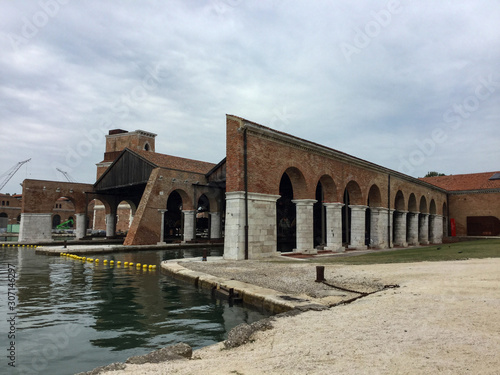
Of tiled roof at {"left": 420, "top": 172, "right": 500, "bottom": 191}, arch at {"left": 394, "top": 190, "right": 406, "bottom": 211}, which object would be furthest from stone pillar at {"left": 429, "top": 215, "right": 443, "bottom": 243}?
arch at {"left": 394, "top": 190, "right": 406, "bottom": 211}

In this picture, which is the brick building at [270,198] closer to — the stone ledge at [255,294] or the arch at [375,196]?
the arch at [375,196]

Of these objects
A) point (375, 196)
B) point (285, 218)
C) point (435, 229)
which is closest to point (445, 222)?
point (435, 229)

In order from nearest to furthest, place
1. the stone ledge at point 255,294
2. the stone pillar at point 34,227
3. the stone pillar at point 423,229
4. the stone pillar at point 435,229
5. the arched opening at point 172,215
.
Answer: the stone ledge at point 255,294
the stone pillar at point 34,227
the stone pillar at point 423,229
the stone pillar at point 435,229
the arched opening at point 172,215

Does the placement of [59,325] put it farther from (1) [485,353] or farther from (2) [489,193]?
(2) [489,193]

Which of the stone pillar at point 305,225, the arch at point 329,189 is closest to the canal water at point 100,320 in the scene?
the stone pillar at point 305,225

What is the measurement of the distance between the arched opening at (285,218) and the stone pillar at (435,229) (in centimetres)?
1452

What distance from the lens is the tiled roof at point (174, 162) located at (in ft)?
106

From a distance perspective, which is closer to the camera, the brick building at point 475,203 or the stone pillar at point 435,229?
the stone pillar at point 435,229

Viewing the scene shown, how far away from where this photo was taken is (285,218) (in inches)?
1414

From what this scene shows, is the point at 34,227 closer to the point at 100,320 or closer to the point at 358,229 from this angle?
the point at 358,229

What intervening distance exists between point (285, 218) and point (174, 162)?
11965 mm

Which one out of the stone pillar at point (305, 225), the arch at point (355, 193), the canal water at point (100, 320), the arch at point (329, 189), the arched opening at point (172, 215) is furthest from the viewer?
the arched opening at point (172, 215)

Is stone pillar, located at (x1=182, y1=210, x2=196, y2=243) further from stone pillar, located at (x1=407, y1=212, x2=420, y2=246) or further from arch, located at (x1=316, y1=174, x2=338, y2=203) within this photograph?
stone pillar, located at (x1=407, y1=212, x2=420, y2=246)

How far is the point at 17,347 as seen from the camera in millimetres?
6016
